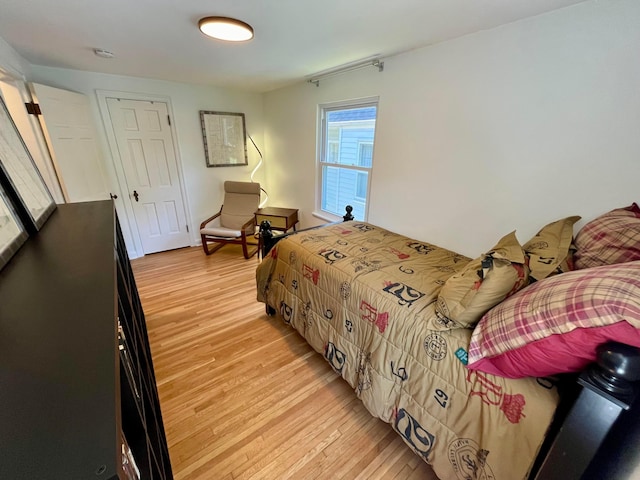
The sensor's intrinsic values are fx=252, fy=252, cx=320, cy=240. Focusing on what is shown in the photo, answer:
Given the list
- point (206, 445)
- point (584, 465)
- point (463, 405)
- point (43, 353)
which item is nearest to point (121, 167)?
point (206, 445)

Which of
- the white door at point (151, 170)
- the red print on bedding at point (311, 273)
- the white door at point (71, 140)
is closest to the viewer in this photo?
the red print on bedding at point (311, 273)

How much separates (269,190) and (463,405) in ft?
12.8

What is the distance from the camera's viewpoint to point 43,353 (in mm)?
464

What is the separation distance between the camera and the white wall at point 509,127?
1.27 m

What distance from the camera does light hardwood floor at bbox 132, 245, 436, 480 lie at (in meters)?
1.23

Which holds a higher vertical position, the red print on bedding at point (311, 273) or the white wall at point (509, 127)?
the white wall at point (509, 127)

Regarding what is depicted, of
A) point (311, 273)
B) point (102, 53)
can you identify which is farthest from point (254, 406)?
point (102, 53)

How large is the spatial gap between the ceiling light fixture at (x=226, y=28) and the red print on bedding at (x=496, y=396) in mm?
2196

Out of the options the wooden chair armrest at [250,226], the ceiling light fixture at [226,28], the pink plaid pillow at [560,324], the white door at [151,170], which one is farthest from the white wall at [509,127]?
the white door at [151,170]

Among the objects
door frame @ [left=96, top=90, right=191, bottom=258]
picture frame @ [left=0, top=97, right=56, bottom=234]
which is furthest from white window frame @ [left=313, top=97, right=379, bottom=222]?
picture frame @ [left=0, top=97, right=56, bottom=234]

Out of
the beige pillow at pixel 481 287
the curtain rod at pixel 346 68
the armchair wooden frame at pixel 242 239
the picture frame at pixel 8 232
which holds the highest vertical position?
the curtain rod at pixel 346 68

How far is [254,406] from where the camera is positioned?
1496 mm

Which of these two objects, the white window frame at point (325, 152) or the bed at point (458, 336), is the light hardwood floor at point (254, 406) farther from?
the white window frame at point (325, 152)

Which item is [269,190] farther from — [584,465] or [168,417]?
[584,465]
